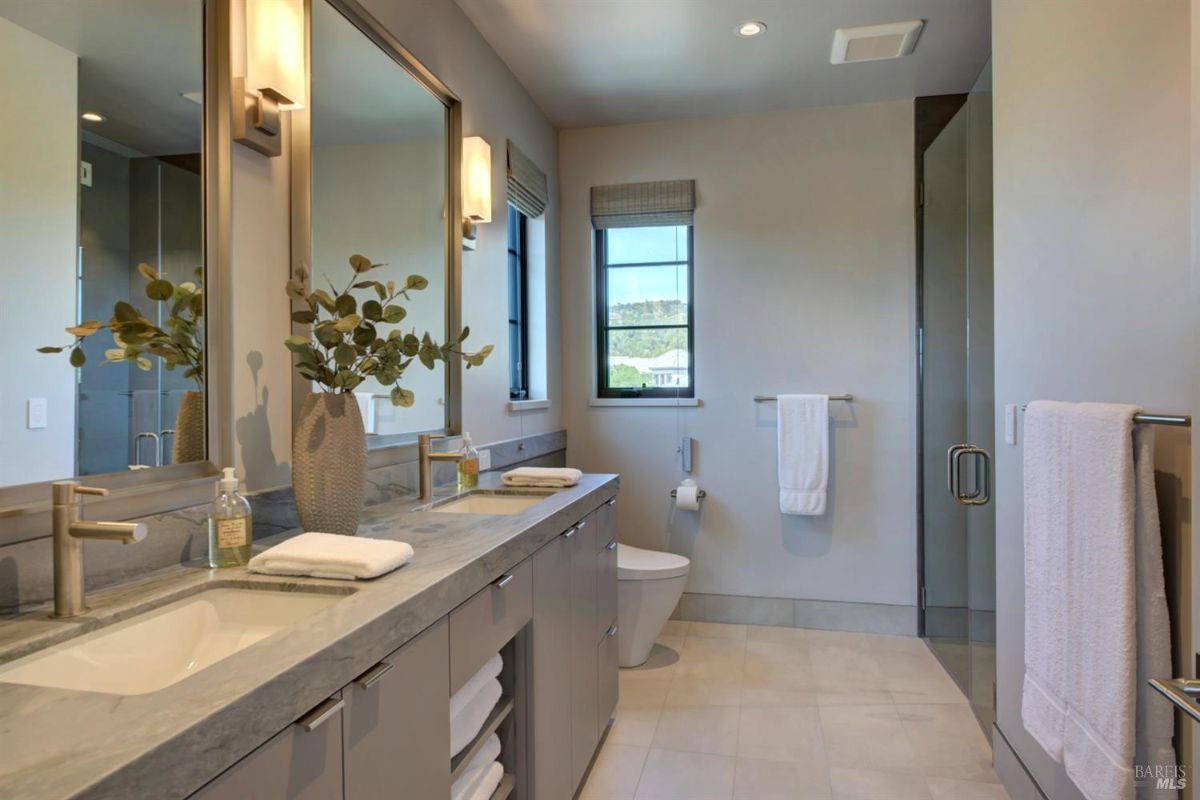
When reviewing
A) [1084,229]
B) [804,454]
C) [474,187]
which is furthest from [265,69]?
[804,454]

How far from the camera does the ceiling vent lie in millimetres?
2480

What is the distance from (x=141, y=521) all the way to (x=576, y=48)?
2.32 m

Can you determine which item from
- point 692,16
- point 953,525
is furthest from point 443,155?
point 953,525

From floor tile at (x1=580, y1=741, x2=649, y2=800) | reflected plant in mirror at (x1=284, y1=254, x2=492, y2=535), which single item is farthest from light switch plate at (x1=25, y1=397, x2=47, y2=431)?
floor tile at (x1=580, y1=741, x2=649, y2=800)

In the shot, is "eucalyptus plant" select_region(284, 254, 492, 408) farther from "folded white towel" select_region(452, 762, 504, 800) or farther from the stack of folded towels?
"folded white towel" select_region(452, 762, 504, 800)

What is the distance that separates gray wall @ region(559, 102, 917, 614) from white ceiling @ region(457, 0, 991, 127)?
0.17 m

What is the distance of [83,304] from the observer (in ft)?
3.42

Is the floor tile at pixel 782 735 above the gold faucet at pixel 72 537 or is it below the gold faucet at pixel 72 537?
below

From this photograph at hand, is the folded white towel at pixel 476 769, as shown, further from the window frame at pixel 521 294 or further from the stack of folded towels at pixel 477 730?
the window frame at pixel 521 294

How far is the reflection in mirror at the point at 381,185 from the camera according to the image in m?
1.66

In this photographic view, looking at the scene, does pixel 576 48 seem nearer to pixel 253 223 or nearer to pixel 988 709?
pixel 253 223

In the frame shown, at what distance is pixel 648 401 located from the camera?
3.45m

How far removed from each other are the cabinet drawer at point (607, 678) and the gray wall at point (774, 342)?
1174mm

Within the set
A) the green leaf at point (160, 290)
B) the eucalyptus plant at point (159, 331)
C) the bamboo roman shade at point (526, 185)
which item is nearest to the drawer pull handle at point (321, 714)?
the eucalyptus plant at point (159, 331)
